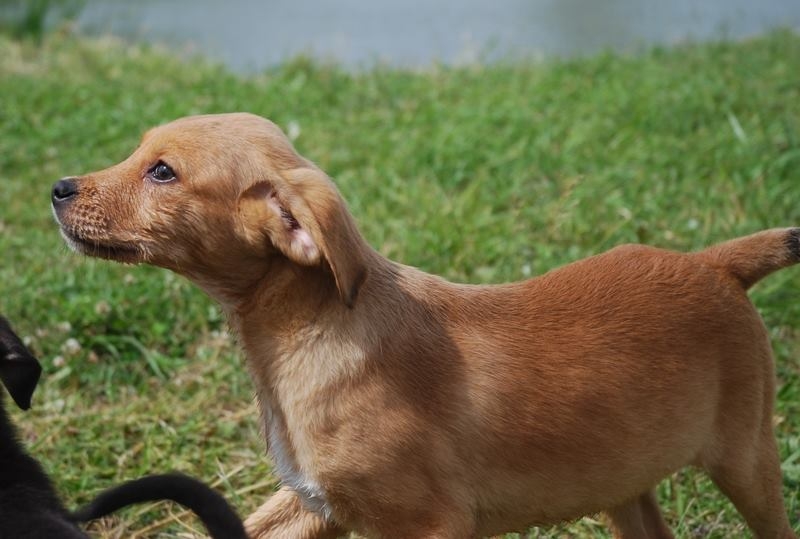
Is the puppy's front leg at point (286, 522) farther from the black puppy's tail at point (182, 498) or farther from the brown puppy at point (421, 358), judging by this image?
the black puppy's tail at point (182, 498)

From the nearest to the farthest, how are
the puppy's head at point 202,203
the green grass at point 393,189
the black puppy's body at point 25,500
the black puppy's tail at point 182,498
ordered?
1. the black puppy's body at point 25,500
2. the black puppy's tail at point 182,498
3. the puppy's head at point 202,203
4. the green grass at point 393,189

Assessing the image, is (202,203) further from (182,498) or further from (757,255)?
(757,255)

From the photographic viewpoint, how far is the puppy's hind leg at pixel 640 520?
13.5 ft

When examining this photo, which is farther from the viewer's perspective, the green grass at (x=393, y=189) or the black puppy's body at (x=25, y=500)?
the green grass at (x=393, y=189)

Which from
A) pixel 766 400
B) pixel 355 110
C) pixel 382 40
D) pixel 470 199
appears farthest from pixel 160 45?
pixel 766 400

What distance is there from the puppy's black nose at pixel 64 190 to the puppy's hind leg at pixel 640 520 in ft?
6.59

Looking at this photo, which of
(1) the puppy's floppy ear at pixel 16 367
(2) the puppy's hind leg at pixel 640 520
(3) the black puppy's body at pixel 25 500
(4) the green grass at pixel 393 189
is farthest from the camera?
(4) the green grass at pixel 393 189

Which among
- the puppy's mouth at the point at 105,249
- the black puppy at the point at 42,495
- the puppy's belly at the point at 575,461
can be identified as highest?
the puppy's mouth at the point at 105,249

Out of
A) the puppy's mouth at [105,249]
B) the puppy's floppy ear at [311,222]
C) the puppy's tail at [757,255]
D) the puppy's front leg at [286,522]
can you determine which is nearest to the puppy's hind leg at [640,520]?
the puppy's tail at [757,255]

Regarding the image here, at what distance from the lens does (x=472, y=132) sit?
7629mm

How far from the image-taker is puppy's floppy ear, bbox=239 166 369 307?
3242mm

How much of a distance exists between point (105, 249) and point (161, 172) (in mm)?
284

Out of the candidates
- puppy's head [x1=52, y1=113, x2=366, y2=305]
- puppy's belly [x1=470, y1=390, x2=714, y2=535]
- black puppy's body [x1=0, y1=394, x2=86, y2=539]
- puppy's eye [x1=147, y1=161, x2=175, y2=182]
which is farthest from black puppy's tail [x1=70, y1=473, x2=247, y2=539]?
puppy's eye [x1=147, y1=161, x2=175, y2=182]

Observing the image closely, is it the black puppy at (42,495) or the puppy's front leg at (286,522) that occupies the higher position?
the black puppy at (42,495)
